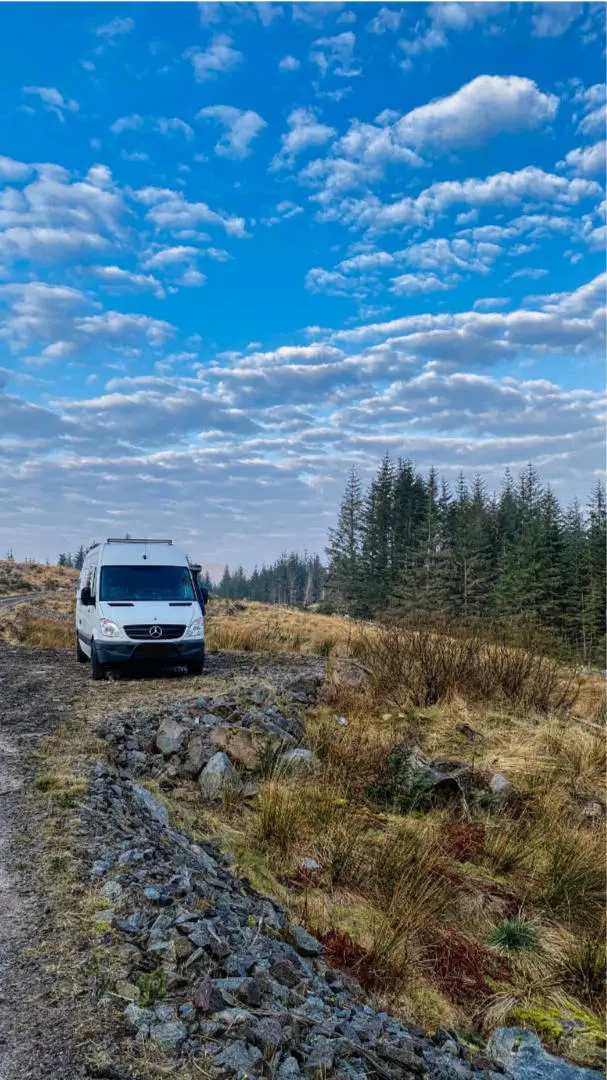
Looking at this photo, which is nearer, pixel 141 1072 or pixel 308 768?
pixel 141 1072

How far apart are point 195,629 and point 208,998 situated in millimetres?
8785

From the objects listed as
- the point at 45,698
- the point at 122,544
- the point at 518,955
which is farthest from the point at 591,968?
the point at 122,544

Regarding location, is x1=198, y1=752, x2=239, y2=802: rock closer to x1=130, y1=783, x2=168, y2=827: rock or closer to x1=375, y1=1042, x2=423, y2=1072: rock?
x1=130, y1=783, x2=168, y2=827: rock

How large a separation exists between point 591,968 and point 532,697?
548 centimetres

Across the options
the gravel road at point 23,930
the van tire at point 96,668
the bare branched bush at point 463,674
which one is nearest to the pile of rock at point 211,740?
the gravel road at point 23,930

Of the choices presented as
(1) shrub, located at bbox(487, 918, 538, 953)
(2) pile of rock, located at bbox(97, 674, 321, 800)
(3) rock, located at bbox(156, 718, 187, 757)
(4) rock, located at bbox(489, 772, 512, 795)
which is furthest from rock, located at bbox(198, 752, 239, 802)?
(4) rock, located at bbox(489, 772, 512, 795)

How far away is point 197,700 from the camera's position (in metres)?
8.38

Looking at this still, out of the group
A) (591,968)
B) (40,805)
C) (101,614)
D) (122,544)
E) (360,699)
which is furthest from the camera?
(122,544)

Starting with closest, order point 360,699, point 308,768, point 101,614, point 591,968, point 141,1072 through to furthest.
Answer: point 141,1072
point 591,968
point 308,768
point 360,699
point 101,614

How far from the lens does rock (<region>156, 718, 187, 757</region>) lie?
6852 mm

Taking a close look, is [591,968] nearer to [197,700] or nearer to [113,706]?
[197,700]

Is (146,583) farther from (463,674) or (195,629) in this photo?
(463,674)

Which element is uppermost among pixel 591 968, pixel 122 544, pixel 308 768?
pixel 122 544

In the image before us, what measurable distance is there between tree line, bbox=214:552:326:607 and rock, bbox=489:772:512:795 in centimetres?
10837
